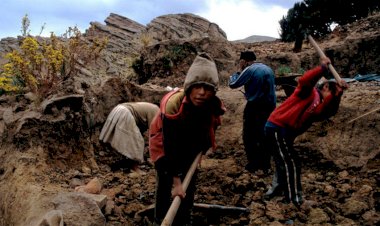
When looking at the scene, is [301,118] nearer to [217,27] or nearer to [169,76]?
[169,76]

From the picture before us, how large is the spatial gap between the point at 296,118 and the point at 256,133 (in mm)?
1114

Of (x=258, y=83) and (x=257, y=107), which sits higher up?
(x=258, y=83)

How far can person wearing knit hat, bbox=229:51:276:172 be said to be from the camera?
4.34 metres

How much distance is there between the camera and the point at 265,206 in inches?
137

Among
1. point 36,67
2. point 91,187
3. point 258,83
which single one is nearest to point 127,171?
point 91,187

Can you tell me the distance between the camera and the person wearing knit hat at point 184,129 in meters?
2.50

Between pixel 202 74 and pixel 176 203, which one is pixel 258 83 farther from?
pixel 176 203

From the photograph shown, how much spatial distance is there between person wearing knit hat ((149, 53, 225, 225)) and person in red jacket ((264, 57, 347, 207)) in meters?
0.81

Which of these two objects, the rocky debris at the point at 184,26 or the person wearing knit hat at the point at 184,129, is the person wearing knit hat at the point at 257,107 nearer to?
the person wearing knit hat at the point at 184,129

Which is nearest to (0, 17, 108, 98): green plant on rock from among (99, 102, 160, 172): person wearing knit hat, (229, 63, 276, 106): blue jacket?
(99, 102, 160, 172): person wearing knit hat

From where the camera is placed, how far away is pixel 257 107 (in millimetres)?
4406

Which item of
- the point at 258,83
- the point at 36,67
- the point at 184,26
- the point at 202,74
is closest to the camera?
the point at 202,74

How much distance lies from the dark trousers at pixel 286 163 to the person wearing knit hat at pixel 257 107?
85 cm

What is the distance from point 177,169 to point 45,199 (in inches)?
64.4
